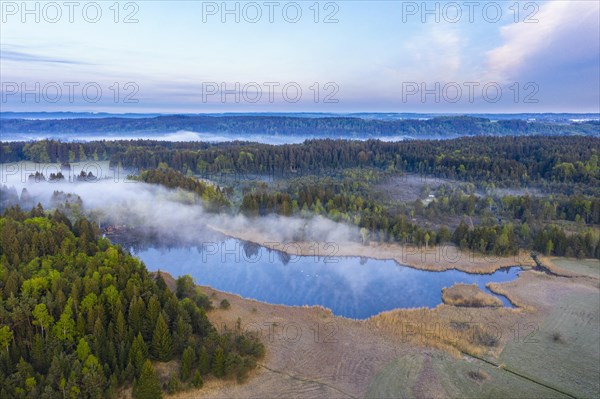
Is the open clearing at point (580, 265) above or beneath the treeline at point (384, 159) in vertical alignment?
beneath

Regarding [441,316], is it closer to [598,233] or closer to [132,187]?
[598,233]

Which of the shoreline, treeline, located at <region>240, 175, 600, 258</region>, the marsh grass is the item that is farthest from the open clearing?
the marsh grass

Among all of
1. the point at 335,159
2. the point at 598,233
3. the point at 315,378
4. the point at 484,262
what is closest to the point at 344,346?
the point at 315,378

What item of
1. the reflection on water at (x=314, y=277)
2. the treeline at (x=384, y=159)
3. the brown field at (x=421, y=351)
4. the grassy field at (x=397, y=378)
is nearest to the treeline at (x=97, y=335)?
the brown field at (x=421, y=351)

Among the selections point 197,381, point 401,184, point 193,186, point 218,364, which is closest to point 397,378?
point 218,364

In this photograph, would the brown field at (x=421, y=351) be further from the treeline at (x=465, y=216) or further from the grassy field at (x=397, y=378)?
the treeline at (x=465, y=216)

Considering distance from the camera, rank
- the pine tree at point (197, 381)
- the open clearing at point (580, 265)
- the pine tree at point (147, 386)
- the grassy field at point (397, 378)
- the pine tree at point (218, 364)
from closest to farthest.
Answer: the pine tree at point (147, 386)
the pine tree at point (197, 381)
the grassy field at point (397, 378)
the pine tree at point (218, 364)
the open clearing at point (580, 265)
